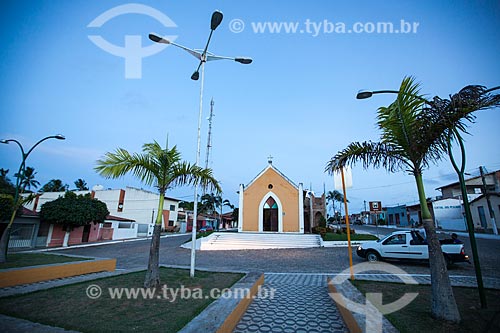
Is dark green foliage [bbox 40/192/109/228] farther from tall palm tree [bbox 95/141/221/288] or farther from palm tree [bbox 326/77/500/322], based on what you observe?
palm tree [bbox 326/77/500/322]

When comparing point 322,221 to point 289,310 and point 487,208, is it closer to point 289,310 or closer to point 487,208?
point 487,208

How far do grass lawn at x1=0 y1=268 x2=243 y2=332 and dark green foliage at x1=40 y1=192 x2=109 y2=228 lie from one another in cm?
2141

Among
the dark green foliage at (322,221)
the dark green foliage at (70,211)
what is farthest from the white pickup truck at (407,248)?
the dark green foliage at (70,211)

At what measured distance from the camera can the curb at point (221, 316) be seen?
152 inches

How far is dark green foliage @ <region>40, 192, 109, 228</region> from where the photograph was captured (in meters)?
23.4

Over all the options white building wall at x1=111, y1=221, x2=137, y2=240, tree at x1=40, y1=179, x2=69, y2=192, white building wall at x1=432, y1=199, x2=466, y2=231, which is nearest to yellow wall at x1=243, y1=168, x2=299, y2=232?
white building wall at x1=111, y1=221, x2=137, y2=240

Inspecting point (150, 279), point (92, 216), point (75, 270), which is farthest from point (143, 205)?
point (150, 279)

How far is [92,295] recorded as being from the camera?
5.80 meters

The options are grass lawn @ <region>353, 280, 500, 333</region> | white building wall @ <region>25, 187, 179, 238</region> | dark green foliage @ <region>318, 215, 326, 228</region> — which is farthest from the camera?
white building wall @ <region>25, 187, 179, 238</region>

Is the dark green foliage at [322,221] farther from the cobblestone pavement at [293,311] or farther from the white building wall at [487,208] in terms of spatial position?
the cobblestone pavement at [293,311]

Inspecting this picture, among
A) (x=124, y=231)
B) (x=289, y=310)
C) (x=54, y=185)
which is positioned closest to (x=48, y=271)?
(x=289, y=310)

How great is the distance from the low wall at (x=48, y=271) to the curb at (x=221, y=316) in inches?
240

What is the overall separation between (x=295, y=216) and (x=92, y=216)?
2100 cm

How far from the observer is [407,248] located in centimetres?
1101
